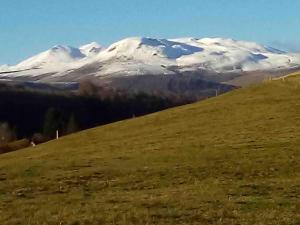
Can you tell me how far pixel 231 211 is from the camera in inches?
795

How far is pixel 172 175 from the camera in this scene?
99.2ft

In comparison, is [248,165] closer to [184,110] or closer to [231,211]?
[231,211]

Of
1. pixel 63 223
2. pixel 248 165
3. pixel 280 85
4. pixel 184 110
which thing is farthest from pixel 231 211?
pixel 280 85

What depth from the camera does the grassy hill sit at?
2044 centimetres

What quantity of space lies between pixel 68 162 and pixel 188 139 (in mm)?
11140

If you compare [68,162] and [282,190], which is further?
[68,162]

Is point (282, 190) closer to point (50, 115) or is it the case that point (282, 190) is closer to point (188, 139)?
point (188, 139)

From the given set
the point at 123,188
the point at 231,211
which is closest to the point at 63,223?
the point at 231,211

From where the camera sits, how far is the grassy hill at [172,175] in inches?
805

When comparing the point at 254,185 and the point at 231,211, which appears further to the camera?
the point at 254,185

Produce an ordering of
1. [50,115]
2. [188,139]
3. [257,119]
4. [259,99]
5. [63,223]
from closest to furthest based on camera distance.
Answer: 1. [63,223]
2. [188,139]
3. [257,119]
4. [259,99]
5. [50,115]

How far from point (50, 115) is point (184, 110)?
2444 inches

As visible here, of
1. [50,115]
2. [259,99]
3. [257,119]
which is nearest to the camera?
→ [257,119]

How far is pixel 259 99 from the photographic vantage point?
65562 millimetres
